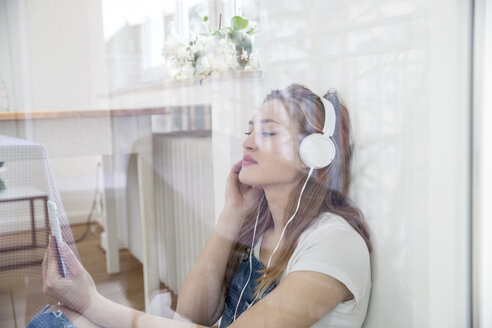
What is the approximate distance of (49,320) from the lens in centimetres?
74

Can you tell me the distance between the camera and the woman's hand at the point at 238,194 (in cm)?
86

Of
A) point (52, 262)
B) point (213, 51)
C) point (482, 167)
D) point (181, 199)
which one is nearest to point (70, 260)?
point (52, 262)

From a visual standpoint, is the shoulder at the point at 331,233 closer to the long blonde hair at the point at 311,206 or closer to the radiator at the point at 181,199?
the long blonde hair at the point at 311,206

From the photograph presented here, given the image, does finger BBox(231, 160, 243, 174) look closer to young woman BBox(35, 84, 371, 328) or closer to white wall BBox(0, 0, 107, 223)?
young woman BBox(35, 84, 371, 328)

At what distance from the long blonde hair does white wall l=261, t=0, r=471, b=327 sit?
2 centimetres

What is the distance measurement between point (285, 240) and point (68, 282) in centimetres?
39

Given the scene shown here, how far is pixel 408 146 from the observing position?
0.83 meters

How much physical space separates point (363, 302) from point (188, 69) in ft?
1.78

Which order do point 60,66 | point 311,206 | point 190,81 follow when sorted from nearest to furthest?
point 60,66 → point 190,81 → point 311,206

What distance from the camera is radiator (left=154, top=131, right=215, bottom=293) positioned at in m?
0.80

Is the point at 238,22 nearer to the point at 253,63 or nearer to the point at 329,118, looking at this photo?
the point at 253,63

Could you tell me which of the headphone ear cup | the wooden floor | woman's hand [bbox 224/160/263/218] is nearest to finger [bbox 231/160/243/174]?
woman's hand [bbox 224/160/263/218]

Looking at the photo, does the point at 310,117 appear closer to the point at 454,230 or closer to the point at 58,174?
the point at 454,230

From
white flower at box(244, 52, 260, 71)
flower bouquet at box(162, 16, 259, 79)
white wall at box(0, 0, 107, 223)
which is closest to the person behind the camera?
white wall at box(0, 0, 107, 223)
